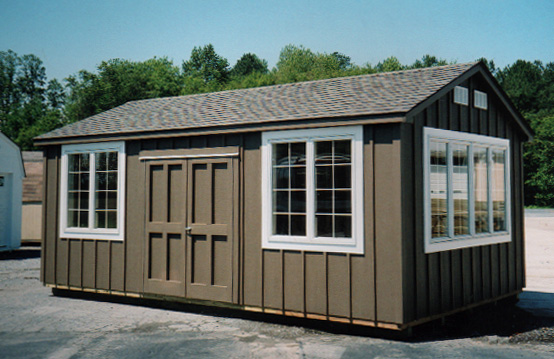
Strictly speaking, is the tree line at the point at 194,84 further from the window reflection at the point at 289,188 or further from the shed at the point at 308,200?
the window reflection at the point at 289,188

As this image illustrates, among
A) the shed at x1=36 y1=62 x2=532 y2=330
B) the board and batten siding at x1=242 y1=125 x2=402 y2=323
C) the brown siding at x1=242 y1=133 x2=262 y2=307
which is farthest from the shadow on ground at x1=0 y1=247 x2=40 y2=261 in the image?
the board and batten siding at x1=242 y1=125 x2=402 y2=323

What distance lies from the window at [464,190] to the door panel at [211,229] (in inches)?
115

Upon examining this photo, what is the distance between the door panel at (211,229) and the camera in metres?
8.53

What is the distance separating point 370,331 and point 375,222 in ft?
4.79

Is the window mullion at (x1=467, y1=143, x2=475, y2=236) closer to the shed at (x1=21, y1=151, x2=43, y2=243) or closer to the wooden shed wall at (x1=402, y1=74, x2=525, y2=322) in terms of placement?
the wooden shed wall at (x1=402, y1=74, x2=525, y2=322)

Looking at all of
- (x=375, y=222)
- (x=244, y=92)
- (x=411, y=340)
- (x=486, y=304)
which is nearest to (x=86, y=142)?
(x=244, y=92)

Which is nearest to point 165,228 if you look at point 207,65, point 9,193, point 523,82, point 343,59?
point 9,193

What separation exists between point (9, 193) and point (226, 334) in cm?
1411

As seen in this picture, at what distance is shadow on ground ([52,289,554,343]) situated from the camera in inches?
288

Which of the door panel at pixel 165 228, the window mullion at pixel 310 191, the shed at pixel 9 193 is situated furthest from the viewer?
the shed at pixel 9 193

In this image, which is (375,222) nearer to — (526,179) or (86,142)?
(86,142)

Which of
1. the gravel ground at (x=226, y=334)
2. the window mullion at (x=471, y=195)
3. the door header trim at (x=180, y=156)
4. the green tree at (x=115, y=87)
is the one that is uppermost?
the green tree at (x=115, y=87)

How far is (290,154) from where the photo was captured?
7.98m

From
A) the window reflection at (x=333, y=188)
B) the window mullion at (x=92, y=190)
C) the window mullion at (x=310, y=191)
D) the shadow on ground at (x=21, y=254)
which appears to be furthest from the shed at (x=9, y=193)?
the window reflection at (x=333, y=188)
